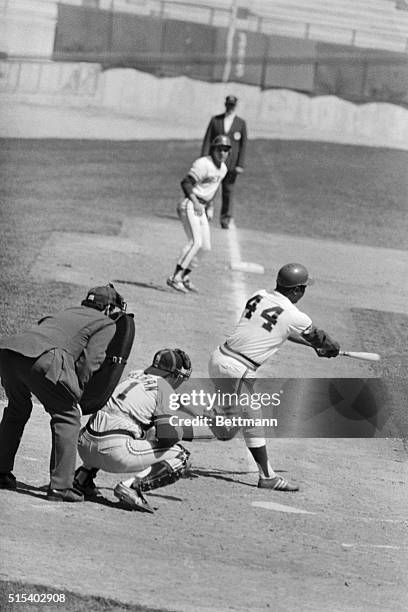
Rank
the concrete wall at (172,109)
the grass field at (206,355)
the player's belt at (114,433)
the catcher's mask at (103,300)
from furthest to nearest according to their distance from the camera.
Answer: the concrete wall at (172,109) < the catcher's mask at (103,300) < the player's belt at (114,433) < the grass field at (206,355)

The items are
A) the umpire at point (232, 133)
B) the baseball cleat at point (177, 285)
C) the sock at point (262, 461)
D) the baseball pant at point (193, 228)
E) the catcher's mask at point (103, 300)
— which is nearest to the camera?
the catcher's mask at point (103, 300)

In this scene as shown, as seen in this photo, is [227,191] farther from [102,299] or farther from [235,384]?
[102,299]

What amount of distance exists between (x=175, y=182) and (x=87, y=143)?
3.37m

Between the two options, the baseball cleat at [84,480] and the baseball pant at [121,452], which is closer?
the baseball pant at [121,452]

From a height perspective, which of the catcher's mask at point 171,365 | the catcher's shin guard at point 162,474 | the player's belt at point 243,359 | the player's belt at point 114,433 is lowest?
the catcher's shin guard at point 162,474

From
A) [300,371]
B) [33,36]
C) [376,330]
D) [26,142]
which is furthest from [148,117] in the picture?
[300,371]

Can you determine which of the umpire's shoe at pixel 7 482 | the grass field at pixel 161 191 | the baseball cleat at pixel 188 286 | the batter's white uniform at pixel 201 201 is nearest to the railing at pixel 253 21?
the grass field at pixel 161 191

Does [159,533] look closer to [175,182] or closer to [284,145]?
[175,182]

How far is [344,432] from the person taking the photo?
10.7m

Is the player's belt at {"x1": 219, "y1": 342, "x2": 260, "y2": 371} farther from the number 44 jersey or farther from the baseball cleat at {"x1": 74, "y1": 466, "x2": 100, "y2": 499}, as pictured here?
the baseball cleat at {"x1": 74, "y1": 466, "x2": 100, "y2": 499}

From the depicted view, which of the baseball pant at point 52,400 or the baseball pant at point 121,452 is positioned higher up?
the baseball pant at point 52,400

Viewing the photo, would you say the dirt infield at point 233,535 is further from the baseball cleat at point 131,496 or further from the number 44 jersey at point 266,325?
the number 44 jersey at point 266,325

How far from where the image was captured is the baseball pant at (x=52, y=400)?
7.65m

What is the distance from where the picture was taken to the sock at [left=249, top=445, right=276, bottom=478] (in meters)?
8.64
